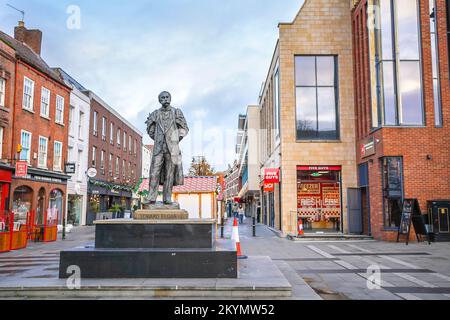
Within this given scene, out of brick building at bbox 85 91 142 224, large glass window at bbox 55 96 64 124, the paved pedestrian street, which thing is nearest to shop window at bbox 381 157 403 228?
the paved pedestrian street

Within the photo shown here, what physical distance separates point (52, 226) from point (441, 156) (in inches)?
730

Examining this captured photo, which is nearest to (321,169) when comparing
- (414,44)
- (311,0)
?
(414,44)

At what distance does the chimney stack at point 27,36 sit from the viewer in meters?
27.9

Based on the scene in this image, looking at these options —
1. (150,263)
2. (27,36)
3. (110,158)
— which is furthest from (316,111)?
(110,158)

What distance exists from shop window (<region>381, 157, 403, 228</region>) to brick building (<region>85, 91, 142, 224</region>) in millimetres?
22375

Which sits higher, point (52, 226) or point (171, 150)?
point (171, 150)

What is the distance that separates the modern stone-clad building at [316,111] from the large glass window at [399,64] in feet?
10.0

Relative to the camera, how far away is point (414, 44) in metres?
18.3

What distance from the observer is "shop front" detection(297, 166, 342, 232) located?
21.5m

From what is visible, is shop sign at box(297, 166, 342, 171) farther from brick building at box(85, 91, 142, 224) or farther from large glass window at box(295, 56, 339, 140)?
brick building at box(85, 91, 142, 224)

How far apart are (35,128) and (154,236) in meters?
18.4

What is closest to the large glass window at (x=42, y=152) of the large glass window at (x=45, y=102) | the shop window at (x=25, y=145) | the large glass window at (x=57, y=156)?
the large glass window at (x=57, y=156)

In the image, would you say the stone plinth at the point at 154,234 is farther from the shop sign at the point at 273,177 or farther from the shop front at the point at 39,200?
the shop sign at the point at 273,177
